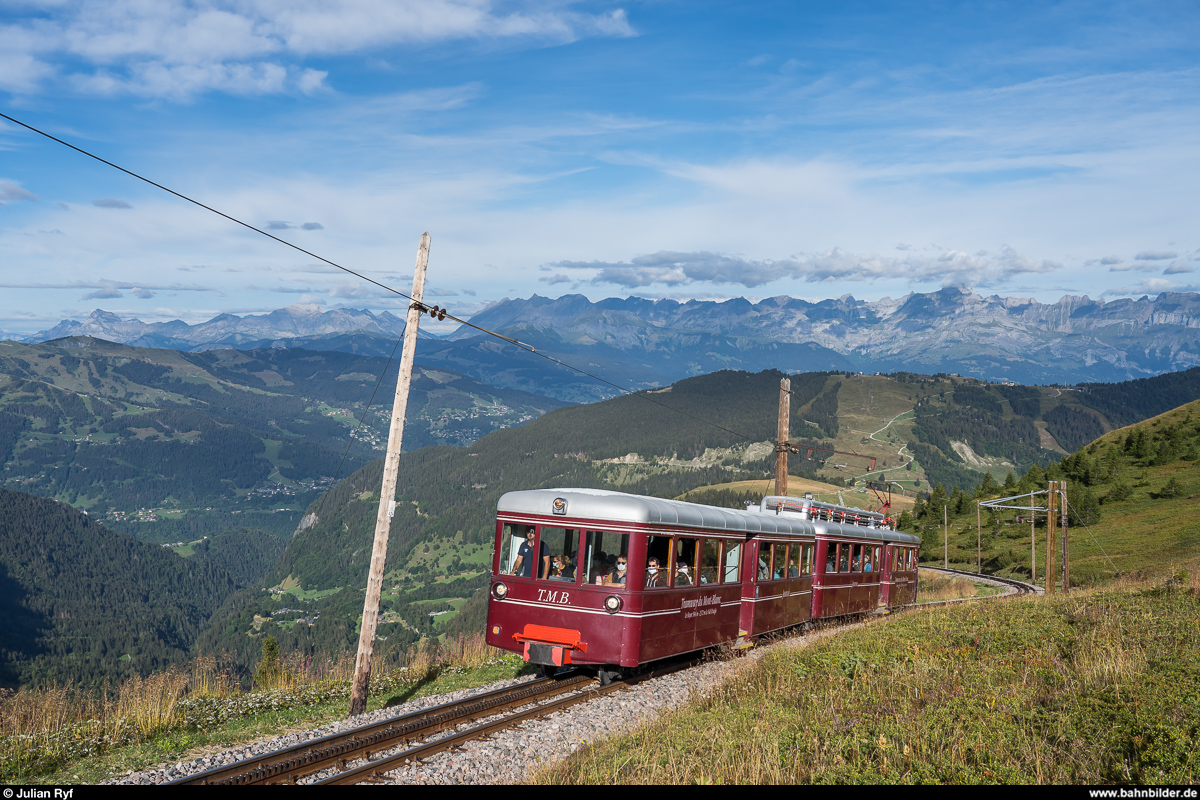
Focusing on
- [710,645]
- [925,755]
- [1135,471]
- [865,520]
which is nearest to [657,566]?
[710,645]

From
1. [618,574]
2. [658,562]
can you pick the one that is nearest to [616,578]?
[618,574]

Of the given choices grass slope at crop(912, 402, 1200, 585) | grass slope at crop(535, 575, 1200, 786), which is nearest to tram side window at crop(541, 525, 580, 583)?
grass slope at crop(535, 575, 1200, 786)

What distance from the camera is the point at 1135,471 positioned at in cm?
8575

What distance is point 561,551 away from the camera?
15750 mm

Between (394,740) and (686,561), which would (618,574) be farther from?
(394,740)

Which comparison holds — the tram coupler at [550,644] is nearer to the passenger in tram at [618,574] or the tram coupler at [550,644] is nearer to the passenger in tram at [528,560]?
the passenger in tram at [528,560]

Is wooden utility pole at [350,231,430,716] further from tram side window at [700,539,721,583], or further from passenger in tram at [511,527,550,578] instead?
tram side window at [700,539,721,583]

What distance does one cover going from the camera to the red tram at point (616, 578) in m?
15.0

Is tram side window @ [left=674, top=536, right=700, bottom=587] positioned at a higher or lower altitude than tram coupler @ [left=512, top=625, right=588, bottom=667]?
higher

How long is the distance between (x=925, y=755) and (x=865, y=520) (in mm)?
22136

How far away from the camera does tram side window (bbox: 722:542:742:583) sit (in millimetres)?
18406

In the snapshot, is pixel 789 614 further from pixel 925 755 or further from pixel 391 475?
pixel 925 755

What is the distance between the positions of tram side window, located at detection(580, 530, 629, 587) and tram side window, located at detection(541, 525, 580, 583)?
250mm

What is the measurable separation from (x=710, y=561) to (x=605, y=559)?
318 cm
